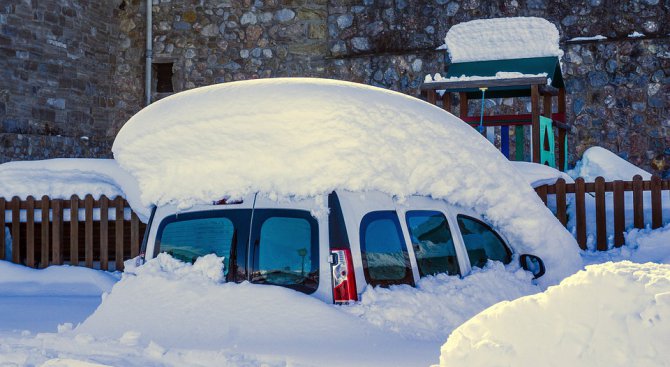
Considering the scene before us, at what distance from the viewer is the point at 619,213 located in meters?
12.4

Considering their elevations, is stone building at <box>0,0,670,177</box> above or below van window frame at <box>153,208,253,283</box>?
above

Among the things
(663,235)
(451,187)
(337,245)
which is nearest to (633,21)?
(663,235)

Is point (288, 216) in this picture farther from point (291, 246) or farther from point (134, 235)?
point (134, 235)

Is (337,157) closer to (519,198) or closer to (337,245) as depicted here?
(337,245)

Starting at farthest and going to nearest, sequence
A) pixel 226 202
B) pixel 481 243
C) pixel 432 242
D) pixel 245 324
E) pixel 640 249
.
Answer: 1. pixel 640 249
2. pixel 481 243
3. pixel 432 242
4. pixel 226 202
5. pixel 245 324

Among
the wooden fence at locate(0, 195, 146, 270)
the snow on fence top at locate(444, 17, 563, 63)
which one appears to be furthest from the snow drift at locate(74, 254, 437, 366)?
the snow on fence top at locate(444, 17, 563, 63)

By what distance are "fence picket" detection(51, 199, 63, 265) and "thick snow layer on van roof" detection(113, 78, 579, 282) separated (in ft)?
20.8

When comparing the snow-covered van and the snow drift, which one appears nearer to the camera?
the snow drift

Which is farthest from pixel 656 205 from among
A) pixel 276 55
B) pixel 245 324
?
pixel 276 55

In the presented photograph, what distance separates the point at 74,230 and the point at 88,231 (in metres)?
0.18

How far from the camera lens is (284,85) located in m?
6.81

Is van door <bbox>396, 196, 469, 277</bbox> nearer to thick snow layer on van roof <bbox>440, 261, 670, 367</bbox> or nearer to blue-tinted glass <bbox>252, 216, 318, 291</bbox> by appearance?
blue-tinted glass <bbox>252, 216, 318, 291</bbox>

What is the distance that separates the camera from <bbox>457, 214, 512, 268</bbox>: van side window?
730 centimetres

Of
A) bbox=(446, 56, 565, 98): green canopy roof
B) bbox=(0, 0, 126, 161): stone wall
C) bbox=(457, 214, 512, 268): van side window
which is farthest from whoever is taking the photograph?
bbox=(0, 0, 126, 161): stone wall
